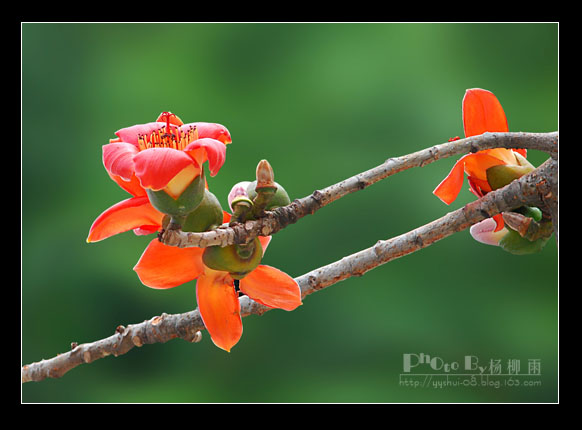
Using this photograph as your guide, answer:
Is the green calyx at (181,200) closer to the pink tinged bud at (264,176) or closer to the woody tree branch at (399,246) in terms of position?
the pink tinged bud at (264,176)

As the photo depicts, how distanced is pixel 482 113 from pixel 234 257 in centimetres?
36

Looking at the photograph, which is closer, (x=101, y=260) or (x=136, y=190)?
(x=136, y=190)

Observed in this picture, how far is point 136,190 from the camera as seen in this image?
585 mm

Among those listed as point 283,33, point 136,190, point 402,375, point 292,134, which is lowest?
point 402,375

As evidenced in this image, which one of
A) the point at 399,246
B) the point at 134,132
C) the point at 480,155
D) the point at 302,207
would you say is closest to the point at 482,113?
the point at 480,155

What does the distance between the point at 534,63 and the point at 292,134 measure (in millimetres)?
432

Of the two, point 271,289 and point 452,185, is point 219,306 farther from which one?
point 452,185

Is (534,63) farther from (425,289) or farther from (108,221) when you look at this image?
(108,221)

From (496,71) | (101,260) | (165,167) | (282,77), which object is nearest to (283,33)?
(282,77)

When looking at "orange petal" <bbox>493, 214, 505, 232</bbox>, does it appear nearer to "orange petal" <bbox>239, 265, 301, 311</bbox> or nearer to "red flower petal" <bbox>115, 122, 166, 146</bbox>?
"orange petal" <bbox>239, 265, 301, 311</bbox>

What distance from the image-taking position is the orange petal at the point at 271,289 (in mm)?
642

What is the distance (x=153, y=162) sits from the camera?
0.50m

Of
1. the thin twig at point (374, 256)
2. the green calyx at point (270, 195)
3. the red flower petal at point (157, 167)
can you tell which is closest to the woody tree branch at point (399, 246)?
the thin twig at point (374, 256)

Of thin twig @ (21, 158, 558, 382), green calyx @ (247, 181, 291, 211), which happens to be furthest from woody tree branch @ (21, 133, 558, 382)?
green calyx @ (247, 181, 291, 211)
